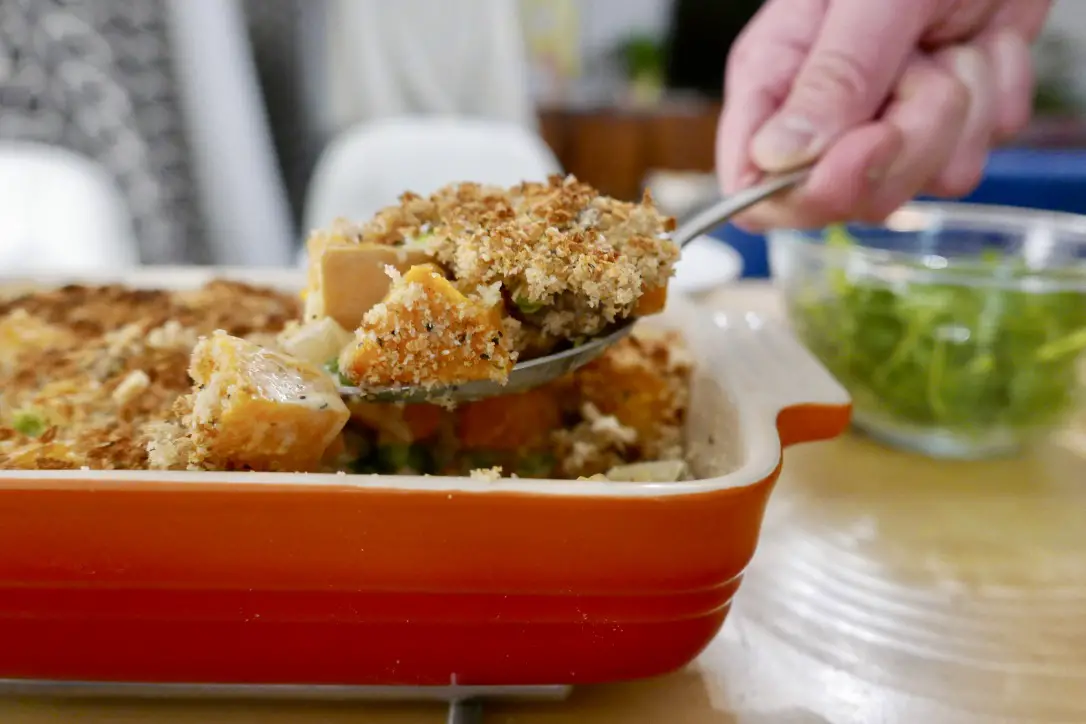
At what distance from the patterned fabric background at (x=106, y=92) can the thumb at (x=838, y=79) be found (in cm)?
196

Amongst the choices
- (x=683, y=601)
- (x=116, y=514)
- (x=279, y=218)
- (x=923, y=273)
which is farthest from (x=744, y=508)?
(x=279, y=218)

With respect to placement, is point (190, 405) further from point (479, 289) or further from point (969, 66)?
point (969, 66)

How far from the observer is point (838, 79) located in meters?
0.79

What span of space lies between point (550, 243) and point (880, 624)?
37 cm

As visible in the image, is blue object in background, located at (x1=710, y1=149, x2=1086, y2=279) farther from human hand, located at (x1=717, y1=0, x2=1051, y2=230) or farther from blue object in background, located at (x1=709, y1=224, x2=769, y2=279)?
human hand, located at (x1=717, y1=0, x2=1051, y2=230)

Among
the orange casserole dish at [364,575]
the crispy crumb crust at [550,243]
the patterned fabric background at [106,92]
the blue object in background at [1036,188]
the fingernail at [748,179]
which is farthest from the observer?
the blue object in background at [1036,188]

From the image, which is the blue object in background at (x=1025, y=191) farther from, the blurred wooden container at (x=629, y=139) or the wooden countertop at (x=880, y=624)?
the blurred wooden container at (x=629, y=139)

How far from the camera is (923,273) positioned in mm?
857

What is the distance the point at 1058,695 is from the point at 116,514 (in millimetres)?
590

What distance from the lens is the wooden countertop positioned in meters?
0.51

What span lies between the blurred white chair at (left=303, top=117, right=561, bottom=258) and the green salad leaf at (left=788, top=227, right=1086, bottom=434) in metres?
1.58

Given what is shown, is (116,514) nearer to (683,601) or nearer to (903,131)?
(683,601)

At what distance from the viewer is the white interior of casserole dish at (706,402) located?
428mm

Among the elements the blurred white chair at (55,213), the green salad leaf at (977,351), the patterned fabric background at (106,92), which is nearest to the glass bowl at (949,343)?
the green salad leaf at (977,351)
